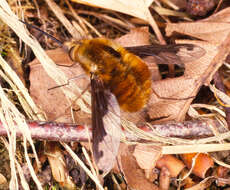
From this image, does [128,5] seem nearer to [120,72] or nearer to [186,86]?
[120,72]

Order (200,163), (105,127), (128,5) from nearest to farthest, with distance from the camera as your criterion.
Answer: (105,127) → (200,163) → (128,5)

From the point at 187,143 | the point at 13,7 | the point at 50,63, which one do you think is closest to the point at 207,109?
the point at 187,143

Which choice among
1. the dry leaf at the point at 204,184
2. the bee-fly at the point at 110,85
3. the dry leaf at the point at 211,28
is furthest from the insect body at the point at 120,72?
the dry leaf at the point at 204,184

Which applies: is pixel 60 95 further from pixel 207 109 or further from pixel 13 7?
pixel 207 109

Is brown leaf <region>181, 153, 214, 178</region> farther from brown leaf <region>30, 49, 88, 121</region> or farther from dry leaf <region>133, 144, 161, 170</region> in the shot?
brown leaf <region>30, 49, 88, 121</region>

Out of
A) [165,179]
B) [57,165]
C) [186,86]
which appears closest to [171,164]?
[165,179]

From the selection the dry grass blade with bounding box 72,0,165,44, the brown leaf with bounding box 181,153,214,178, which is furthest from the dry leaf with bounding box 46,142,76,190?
the dry grass blade with bounding box 72,0,165,44
